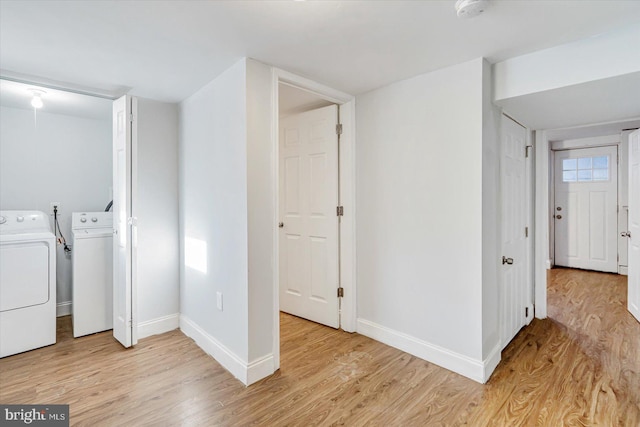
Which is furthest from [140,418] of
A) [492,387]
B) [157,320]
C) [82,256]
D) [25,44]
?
[25,44]

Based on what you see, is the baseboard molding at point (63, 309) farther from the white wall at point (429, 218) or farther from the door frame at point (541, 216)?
the door frame at point (541, 216)

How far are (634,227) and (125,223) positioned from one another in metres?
4.68

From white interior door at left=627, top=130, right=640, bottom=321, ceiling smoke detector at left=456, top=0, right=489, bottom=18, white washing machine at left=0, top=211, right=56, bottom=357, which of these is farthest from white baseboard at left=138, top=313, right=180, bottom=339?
white interior door at left=627, top=130, right=640, bottom=321

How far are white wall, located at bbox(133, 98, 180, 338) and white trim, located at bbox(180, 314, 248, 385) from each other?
24cm

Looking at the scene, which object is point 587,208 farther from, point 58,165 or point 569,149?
point 58,165

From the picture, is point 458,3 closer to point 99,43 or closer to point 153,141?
point 99,43

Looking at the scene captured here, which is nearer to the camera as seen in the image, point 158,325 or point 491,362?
point 491,362

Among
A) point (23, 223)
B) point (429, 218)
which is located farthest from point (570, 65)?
point (23, 223)

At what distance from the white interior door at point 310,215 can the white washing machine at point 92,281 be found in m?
1.66

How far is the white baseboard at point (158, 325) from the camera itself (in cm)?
287

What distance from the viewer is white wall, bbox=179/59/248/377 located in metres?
2.18

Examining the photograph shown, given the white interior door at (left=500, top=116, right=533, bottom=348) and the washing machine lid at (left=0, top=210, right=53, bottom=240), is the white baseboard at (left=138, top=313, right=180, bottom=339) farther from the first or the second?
the white interior door at (left=500, top=116, right=533, bottom=348)

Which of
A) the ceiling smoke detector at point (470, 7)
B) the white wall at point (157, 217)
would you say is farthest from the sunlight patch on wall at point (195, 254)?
the ceiling smoke detector at point (470, 7)

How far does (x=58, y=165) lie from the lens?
3420 mm
